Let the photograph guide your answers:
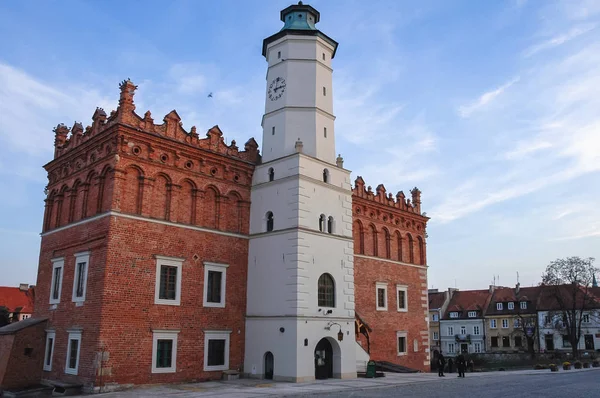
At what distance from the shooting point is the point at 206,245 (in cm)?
2375

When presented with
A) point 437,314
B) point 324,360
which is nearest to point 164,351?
point 324,360

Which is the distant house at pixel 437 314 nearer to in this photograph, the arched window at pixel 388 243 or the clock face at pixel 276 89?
the arched window at pixel 388 243

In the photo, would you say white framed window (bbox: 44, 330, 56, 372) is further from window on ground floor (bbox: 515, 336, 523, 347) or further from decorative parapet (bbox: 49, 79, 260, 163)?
window on ground floor (bbox: 515, 336, 523, 347)

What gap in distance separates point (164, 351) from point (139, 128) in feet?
31.2

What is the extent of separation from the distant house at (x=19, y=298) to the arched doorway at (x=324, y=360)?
49.6 meters

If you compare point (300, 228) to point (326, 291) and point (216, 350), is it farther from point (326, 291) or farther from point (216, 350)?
point (216, 350)

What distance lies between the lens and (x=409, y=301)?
114 ft

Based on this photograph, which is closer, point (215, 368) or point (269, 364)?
point (215, 368)

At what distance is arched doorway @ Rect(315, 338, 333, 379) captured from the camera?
77.4 feet

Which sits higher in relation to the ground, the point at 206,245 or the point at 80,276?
the point at 206,245

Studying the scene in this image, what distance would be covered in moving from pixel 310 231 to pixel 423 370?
16.4 m

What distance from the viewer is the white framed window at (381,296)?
31859 mm

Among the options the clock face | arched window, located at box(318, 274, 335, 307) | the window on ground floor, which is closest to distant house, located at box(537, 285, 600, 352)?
the window on ground floor

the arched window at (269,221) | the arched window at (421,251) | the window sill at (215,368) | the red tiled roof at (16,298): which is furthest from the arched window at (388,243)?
the red tiled roof at (16,298)
